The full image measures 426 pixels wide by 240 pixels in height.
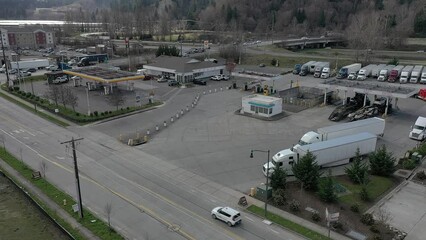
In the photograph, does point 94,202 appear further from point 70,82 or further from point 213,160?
point 70,82

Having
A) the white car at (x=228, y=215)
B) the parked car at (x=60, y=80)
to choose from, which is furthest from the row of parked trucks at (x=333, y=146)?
the parked car at (x=60, y=80)

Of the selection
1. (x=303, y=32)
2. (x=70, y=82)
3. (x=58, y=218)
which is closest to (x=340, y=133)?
(x=58, y=218)

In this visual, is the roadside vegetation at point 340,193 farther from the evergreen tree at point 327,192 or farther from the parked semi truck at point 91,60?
the parked semi truck at point 91,60

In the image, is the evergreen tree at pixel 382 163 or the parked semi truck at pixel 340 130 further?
the parked semi truck at pixel 340 130

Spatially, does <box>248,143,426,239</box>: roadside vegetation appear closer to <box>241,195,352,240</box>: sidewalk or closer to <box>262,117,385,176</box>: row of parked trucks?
<box>241,195,352,240</box>: sidewalk

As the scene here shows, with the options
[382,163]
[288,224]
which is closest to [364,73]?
[382,163]

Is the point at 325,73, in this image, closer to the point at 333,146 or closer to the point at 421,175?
the point at 333,146

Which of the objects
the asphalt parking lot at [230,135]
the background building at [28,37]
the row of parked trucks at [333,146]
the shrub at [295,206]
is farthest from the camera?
the background building at [28,37]
